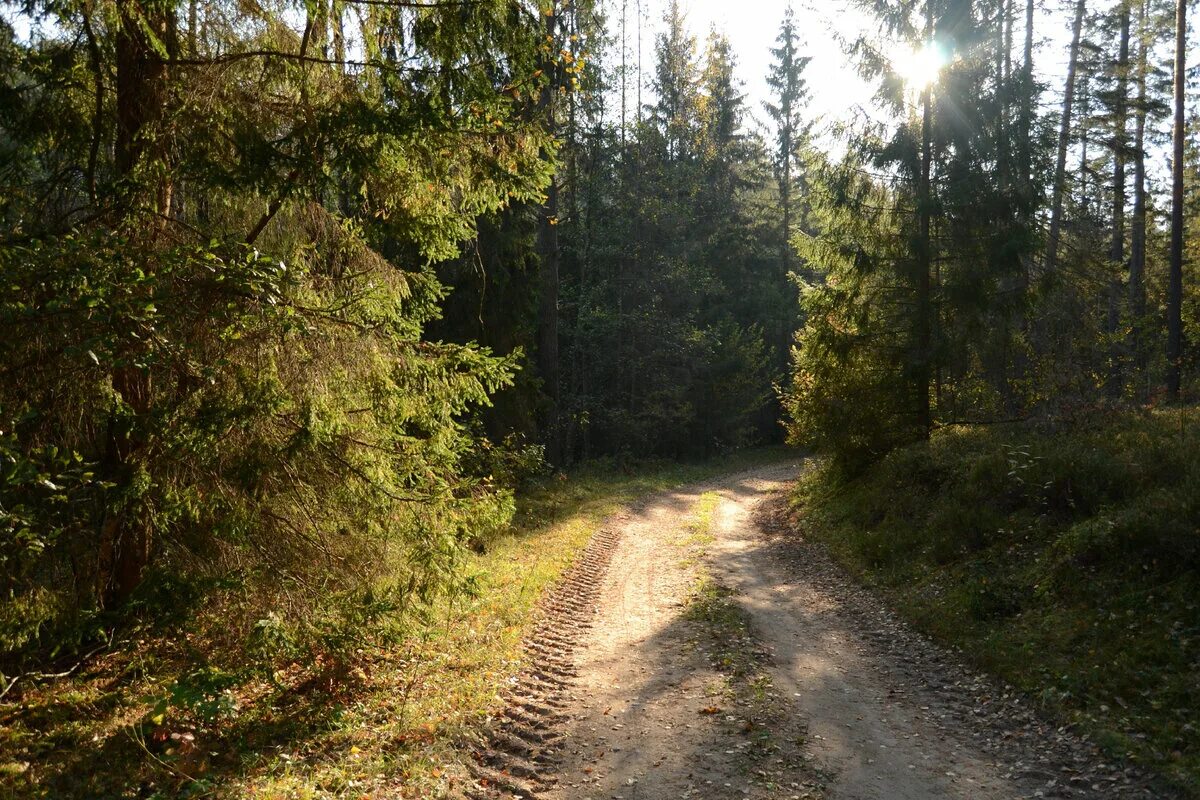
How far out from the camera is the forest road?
546 cm

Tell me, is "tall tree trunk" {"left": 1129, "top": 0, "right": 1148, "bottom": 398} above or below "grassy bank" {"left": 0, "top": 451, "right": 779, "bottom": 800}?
above

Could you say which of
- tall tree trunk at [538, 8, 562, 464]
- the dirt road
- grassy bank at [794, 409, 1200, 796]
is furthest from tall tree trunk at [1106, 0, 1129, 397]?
tall tree trunk at [538, 8, 562, 464]

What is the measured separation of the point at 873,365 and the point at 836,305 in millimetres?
1696

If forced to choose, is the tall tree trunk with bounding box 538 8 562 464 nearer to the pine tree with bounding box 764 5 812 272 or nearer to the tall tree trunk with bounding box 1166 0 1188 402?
the tall tree trunk with bounding box 1166 0 1188 402

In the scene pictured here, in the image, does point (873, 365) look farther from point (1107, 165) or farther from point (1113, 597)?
point (1107, 165)

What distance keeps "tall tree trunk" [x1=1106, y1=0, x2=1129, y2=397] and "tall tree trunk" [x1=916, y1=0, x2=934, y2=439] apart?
5.90m

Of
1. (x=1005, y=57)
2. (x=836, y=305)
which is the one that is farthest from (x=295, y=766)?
(x=1005, y=57)

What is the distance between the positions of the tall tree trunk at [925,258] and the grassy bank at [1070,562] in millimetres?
2059

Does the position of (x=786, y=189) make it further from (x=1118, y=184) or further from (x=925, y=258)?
(x=925, y=258)

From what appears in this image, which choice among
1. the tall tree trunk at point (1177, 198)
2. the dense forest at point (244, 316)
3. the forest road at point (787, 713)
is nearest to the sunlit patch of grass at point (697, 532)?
the forest road at point (787, 713)

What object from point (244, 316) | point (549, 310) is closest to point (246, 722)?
point (244, 316)

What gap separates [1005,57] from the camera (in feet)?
79.6

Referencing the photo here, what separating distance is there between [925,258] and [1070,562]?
9.17 m

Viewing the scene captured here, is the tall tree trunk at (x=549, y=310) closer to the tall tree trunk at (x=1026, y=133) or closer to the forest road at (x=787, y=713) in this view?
the forest road at (x=787, y=713)
